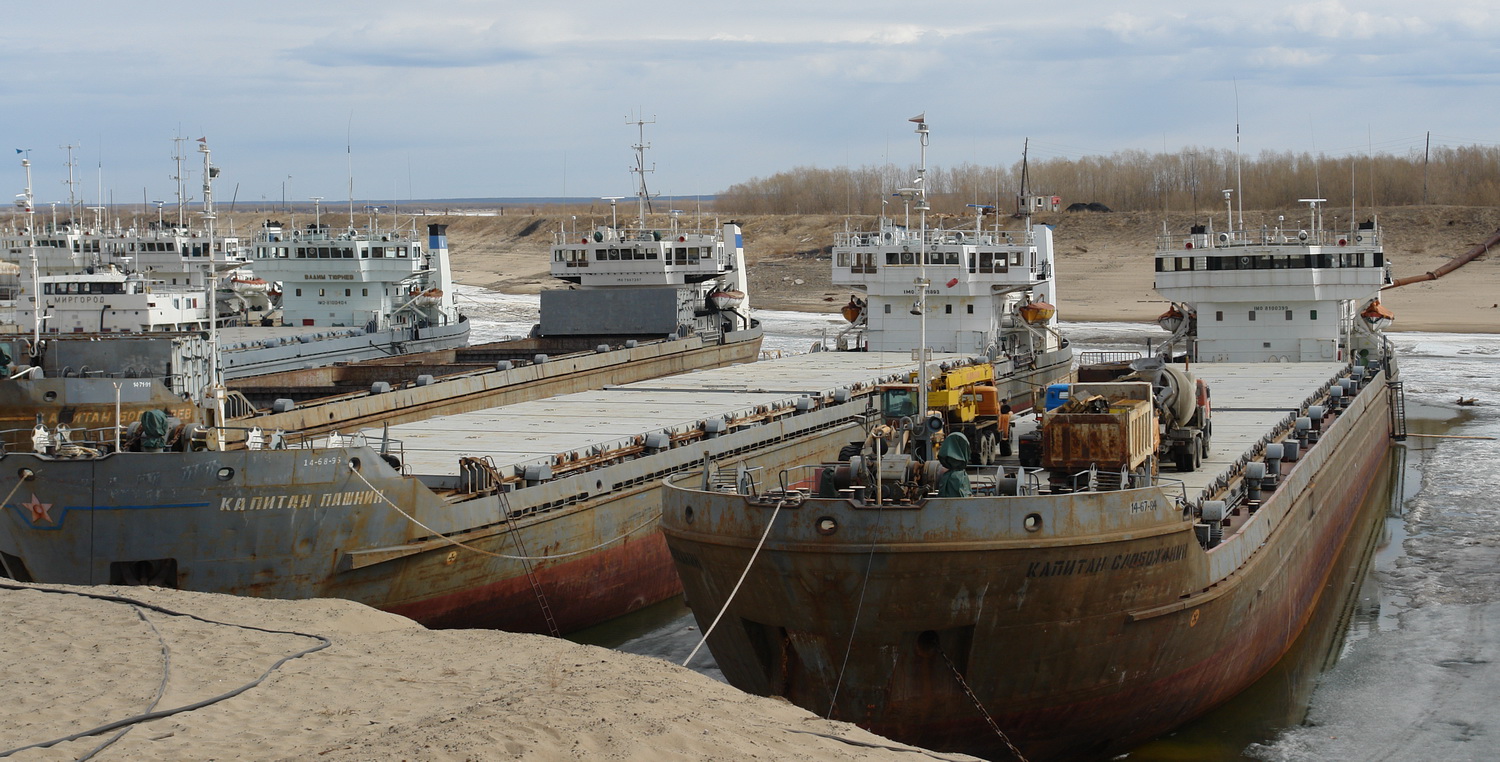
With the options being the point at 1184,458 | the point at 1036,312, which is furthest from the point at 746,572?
the point at 1036,312

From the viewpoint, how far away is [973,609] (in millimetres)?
13492

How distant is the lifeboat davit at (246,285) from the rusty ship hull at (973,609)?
3655 centimetres

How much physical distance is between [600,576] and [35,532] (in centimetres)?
709

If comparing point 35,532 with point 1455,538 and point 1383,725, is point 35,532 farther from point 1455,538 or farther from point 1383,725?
point 1455,538

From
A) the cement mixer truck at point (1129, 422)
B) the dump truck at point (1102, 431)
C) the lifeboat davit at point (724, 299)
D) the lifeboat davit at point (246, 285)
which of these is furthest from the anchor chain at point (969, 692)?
the lifeboat davit at point (246, 285)

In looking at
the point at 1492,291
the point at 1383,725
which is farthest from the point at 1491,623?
the point at 1492,291

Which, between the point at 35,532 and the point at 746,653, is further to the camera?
the point at 35,532

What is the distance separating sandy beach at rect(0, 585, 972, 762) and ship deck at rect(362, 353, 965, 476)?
5.28 m

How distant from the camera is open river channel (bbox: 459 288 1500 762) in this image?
598 inches

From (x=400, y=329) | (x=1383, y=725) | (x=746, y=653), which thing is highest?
(x=400, y=329)

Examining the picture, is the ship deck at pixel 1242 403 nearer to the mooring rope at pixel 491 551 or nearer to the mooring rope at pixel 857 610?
the mooring rope at pixel 857 610

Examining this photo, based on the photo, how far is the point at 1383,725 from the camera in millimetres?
15570

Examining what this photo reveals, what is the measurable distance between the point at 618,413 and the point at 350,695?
45.8ft

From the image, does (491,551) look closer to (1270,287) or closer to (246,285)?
(1270,287)
